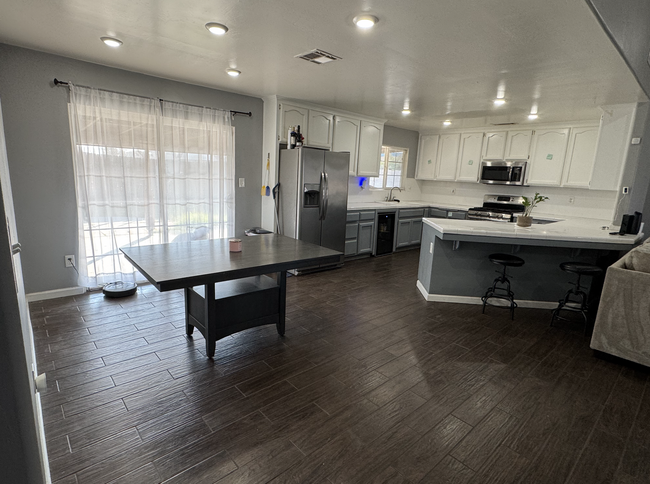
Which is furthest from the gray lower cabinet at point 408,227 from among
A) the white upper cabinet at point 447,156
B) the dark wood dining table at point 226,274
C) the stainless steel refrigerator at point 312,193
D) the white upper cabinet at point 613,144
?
the dark wood dining table at point 226,274

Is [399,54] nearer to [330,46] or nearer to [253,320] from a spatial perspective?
[330,46]

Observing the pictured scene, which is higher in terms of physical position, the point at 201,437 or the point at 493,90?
the point at 493,90

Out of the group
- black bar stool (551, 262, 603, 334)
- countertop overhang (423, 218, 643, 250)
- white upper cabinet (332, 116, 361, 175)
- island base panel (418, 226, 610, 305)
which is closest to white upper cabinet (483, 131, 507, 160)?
white upper cabinet (332, 116, 361, 175)

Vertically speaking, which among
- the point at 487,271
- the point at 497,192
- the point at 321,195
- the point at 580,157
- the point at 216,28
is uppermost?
the point at 216,28

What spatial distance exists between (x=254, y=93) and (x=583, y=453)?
15.4 ft

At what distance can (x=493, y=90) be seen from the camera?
3.84 meters

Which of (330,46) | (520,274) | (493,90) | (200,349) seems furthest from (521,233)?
(200,349)

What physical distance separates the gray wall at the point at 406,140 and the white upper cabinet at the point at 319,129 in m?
1.82

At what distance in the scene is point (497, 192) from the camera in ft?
21.8

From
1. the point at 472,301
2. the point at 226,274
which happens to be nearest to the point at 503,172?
the point at 472,301

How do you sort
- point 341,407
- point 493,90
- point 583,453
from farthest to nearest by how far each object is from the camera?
1. point 493,90
2. point 341,407
3. point 583,453

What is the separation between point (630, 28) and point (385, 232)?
4.06 m

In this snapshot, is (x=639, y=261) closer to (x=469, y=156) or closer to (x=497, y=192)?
(x=497, y=192)

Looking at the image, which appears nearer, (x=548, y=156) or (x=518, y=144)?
(x=548, y=156)
